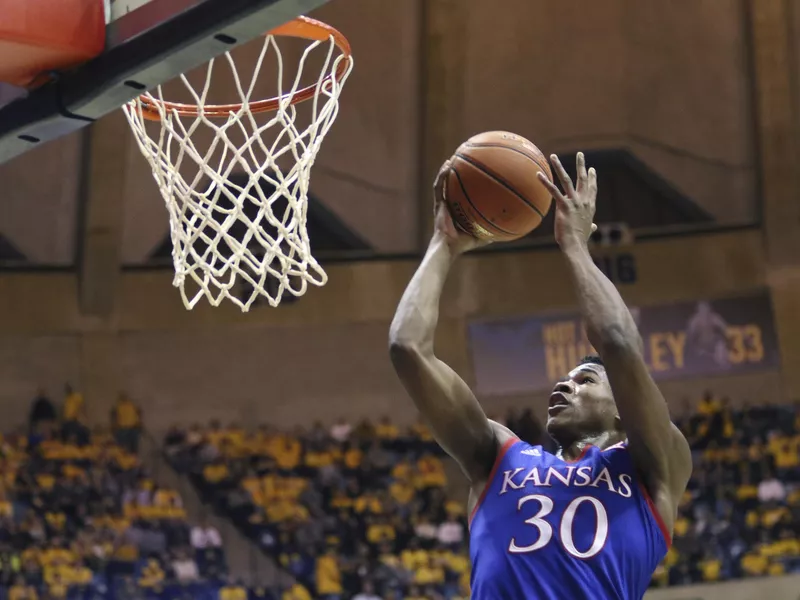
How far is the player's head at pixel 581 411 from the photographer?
2.64 m

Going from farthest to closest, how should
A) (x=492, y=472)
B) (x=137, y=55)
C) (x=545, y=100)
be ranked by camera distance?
(x=545, y=100) < (x=137, y=55) < (x=492, y=472)

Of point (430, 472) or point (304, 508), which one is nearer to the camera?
point (304, 508)

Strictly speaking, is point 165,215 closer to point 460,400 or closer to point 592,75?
point 592,75

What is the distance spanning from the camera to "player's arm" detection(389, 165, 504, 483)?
2.39 metres

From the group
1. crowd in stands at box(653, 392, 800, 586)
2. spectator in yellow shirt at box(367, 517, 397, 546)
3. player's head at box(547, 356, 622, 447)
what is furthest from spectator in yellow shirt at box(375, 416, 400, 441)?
player's head at box(547, 356, 622, 447)

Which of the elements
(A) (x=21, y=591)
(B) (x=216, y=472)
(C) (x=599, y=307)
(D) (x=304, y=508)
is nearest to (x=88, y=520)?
(A) (x=21, y=591)

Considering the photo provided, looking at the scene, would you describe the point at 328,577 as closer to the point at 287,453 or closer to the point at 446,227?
the point at 287,453

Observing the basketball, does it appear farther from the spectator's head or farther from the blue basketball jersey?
the spectator's head

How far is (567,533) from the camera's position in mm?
2305

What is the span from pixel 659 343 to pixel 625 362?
11454 millimetres

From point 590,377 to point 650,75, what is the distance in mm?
11534

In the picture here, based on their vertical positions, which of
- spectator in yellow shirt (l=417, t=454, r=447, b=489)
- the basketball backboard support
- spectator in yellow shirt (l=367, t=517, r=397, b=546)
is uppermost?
the basketball backboard support

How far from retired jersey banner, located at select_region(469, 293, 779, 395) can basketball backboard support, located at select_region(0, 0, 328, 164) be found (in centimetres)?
1046

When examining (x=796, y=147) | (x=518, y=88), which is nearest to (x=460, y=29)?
(x=518, y=88)
